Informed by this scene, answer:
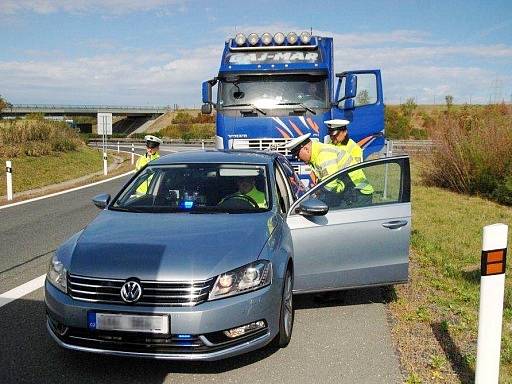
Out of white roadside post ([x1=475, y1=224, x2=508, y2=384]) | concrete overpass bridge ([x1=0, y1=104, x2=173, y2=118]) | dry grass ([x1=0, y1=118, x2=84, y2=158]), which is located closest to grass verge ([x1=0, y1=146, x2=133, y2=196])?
dry grass ([x1=0, y1=118, x2=84, y2=158])

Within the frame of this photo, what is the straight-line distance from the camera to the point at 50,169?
24.6m

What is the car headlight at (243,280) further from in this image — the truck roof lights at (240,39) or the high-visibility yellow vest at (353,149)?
the truck roof lights at (240,39)

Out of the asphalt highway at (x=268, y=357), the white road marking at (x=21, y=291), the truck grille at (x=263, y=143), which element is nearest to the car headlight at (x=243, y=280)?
the asphalt highway at (x=268, y=357)

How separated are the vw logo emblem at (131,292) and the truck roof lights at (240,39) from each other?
334 inches

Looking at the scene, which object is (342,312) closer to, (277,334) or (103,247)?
(277,334)

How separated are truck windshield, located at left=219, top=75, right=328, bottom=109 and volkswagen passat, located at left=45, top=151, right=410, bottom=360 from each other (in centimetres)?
508

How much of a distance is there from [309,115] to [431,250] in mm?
3680

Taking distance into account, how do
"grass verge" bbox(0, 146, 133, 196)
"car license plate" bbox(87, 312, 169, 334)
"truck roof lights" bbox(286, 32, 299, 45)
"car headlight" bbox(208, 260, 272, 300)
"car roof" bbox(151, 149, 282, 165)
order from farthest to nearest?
"grass verge" bbox(0, 146, 133, 196) < "truck roof lights" bbox(286, 32, 299, 45) < "car roof" bbox(151, 149, 282, 165) < "car headlight" bbox(208, 260, 272, 300) < "car license plate" bbox(87, 312, 169, 334)

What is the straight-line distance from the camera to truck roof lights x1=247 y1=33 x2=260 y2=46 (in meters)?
11.6

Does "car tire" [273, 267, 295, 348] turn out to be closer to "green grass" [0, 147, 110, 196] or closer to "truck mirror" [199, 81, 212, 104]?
"truck mirror" [199, 81, 212, 104]

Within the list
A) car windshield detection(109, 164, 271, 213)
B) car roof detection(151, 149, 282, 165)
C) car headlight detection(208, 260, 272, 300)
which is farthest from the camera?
car roof detection(151, 149, 282, 165)

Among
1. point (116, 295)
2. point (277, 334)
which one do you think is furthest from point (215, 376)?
point (116, 295)

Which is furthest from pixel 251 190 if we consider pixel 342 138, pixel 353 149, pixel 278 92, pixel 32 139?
pixel 32 139

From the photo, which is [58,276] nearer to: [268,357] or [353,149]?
[268,357]
